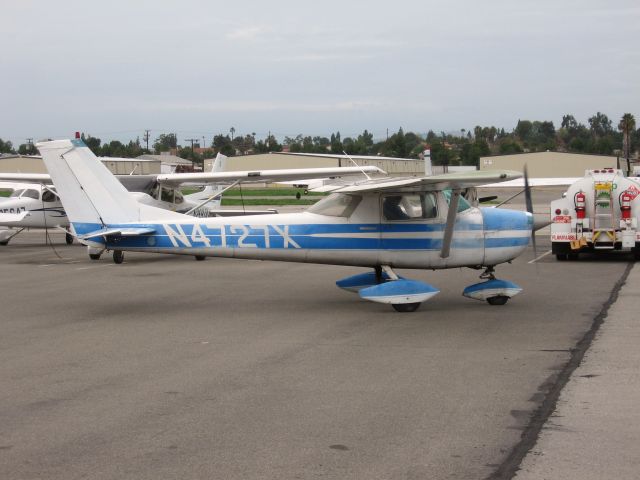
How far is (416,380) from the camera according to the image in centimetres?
849

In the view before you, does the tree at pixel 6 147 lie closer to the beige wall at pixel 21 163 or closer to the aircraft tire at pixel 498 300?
the beige wall at pixel 21 163

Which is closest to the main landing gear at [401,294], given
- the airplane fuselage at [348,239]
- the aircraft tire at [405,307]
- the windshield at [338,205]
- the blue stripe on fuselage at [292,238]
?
the aircraft tire at [405,307]

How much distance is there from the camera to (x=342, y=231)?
13.4 m

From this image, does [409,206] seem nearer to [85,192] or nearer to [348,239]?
[348,239]

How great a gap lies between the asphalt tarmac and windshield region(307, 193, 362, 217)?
1444 millimetres

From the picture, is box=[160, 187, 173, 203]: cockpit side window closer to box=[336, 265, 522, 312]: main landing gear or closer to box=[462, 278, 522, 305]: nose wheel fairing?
box=[336, 265, 522, 312]: main landing gear

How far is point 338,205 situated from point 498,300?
2812 millimetres

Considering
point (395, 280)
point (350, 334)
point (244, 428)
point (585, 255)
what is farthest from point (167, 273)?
point (244, 428)

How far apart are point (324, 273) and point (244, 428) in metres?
11.8

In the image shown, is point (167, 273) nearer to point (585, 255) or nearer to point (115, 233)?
point (115, 233)

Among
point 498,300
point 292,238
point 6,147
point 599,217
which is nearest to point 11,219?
point 292,238

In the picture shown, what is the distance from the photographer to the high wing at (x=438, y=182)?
11781 mm

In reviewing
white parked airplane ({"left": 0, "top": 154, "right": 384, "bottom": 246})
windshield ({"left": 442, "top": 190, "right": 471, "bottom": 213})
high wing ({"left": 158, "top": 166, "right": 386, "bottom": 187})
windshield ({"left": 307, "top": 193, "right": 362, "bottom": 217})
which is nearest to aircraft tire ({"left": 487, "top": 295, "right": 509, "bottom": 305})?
windshield ({"left": 442, "top": 190, "right": 471, "bottom": 213})

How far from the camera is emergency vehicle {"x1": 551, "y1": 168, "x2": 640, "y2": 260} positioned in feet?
65.6
